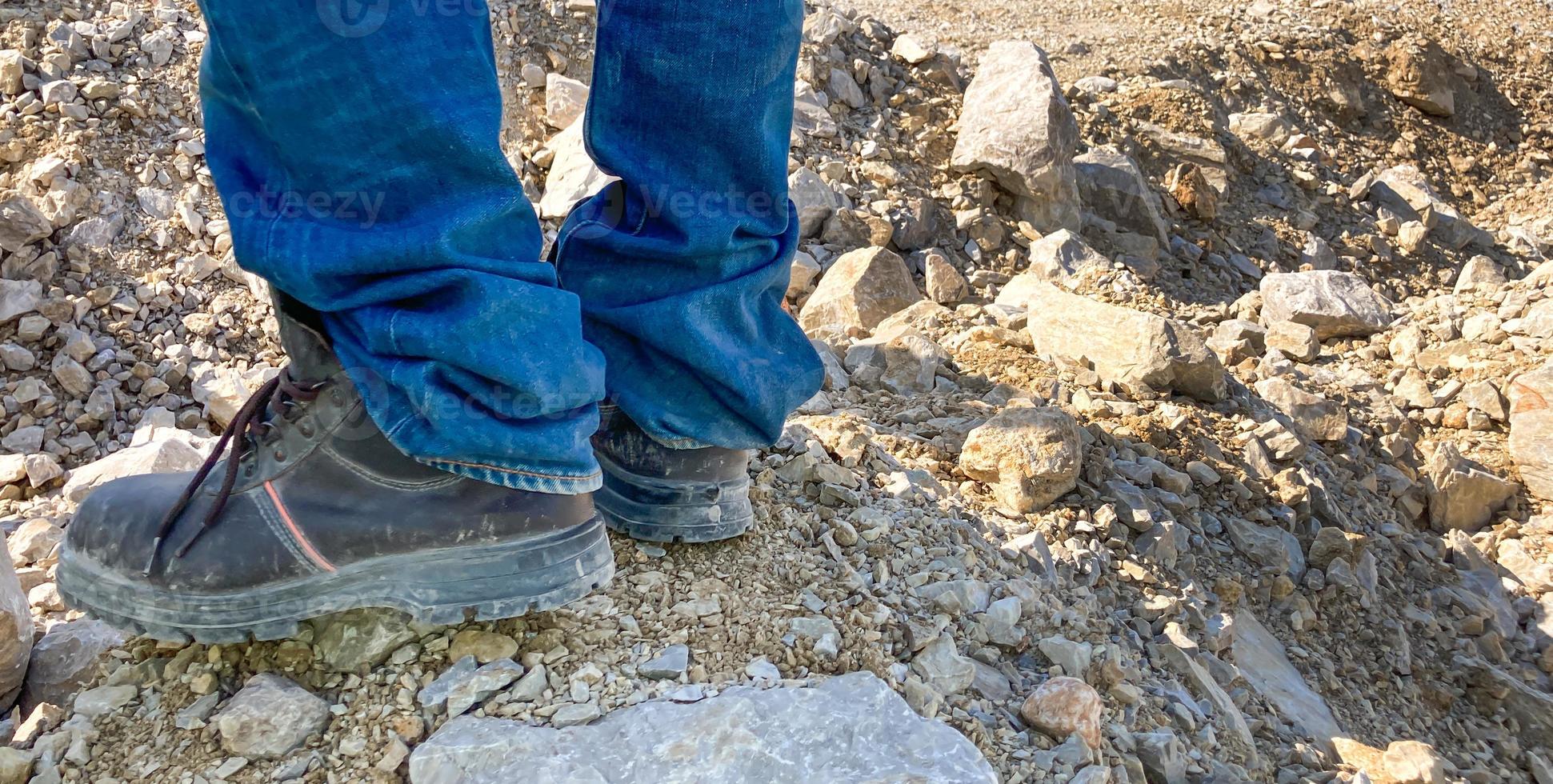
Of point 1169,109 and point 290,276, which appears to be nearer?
point 290,276

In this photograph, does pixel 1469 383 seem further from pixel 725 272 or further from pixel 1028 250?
pixel 725 272

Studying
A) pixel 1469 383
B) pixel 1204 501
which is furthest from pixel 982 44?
pixel 1204 501

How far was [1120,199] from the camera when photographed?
4.24 m

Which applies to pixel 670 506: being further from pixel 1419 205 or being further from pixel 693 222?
pixel 1419 205

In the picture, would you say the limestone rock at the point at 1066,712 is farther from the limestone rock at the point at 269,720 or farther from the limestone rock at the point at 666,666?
the limestone rock at the point at 269,720

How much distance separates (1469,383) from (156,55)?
4059mm

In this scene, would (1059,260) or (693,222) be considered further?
(1059,260)

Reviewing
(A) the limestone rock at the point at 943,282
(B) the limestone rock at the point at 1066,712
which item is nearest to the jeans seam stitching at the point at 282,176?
(B) the limestone rock at the point at 1066,712

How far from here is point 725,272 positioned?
4.90 ft

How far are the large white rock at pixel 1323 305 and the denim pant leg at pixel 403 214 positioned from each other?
3.14 metres

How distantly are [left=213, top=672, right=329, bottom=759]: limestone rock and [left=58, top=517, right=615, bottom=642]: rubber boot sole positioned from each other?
0.22ft

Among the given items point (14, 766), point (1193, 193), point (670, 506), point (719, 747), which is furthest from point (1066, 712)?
point (1193, 193)

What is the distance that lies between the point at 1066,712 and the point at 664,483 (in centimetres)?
61

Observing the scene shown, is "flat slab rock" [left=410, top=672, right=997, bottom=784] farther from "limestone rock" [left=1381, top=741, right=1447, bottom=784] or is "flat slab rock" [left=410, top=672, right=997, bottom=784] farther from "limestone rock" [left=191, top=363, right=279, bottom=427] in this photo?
"limestone rock" [left=191, top=363, right=279, bottom=427]
